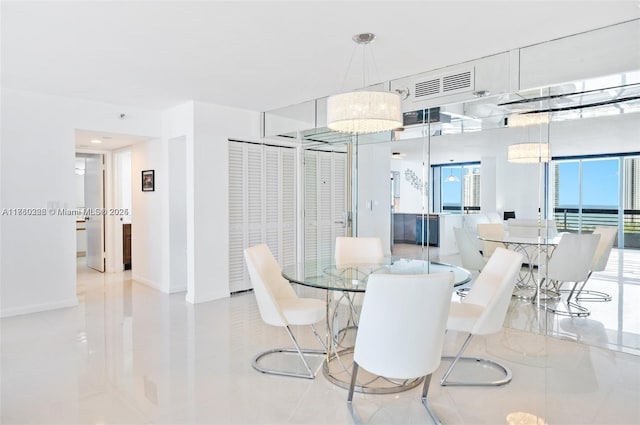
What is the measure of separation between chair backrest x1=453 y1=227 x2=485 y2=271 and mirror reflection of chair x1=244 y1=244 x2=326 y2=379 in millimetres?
1688

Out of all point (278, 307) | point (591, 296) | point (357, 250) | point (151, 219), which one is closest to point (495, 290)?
point (591, 296)

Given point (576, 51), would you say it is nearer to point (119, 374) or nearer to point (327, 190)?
point (327, 190)

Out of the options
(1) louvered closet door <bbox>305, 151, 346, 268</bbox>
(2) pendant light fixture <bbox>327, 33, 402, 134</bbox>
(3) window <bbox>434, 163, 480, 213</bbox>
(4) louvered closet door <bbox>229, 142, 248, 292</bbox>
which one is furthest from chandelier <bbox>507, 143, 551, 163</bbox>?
(4) louvered closet door <bbox>229, 142, 248, 292</bbox>

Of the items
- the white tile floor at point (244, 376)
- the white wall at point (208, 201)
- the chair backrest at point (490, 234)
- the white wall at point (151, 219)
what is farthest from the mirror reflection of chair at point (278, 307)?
the white wall at point (151, 219)

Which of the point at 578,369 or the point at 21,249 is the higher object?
the point at 21,249

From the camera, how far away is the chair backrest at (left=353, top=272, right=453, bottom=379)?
2076 mm

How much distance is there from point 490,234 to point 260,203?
9.75 feet

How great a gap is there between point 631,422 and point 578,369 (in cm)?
76

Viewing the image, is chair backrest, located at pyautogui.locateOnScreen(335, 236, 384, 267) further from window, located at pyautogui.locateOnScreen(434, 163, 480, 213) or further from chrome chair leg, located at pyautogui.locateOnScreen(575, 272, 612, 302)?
chrome chair leg, located at pyautogui.locateOnScreen(575, 272, 612, 302)

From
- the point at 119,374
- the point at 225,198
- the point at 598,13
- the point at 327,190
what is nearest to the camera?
the point at 598,13

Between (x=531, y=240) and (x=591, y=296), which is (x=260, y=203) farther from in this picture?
(x=591, y=296)

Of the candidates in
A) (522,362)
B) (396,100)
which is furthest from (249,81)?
(522,362)

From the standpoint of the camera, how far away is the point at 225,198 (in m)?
5.40

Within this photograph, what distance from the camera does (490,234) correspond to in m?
4.16
